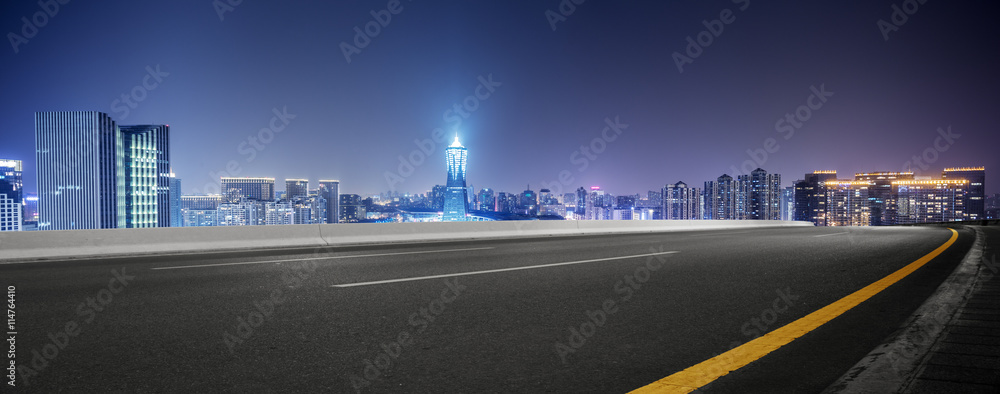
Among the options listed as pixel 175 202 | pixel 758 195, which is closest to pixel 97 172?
pixel 175 202

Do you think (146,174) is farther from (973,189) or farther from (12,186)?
(973,189)

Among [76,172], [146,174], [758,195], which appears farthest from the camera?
[146,174]

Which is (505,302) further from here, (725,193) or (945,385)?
(725,193)

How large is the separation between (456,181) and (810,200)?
95.5 m

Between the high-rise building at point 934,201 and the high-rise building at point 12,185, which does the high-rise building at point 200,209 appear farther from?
the high-rise building at point 934,201

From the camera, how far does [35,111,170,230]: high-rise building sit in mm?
85562

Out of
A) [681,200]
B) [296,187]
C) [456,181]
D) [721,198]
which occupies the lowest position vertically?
[681,200]

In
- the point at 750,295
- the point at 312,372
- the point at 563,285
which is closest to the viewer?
the point at 312,372

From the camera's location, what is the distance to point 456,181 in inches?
6127

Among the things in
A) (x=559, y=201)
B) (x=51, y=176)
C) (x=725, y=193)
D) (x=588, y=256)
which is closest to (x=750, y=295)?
Result: (x=588, y=256)

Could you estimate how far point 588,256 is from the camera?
31.3ft

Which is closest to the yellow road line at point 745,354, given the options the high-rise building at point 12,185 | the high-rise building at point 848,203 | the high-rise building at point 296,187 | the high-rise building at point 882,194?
the high-rise building at point 296,187

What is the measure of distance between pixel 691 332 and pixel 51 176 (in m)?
117

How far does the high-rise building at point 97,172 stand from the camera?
85.6 m
